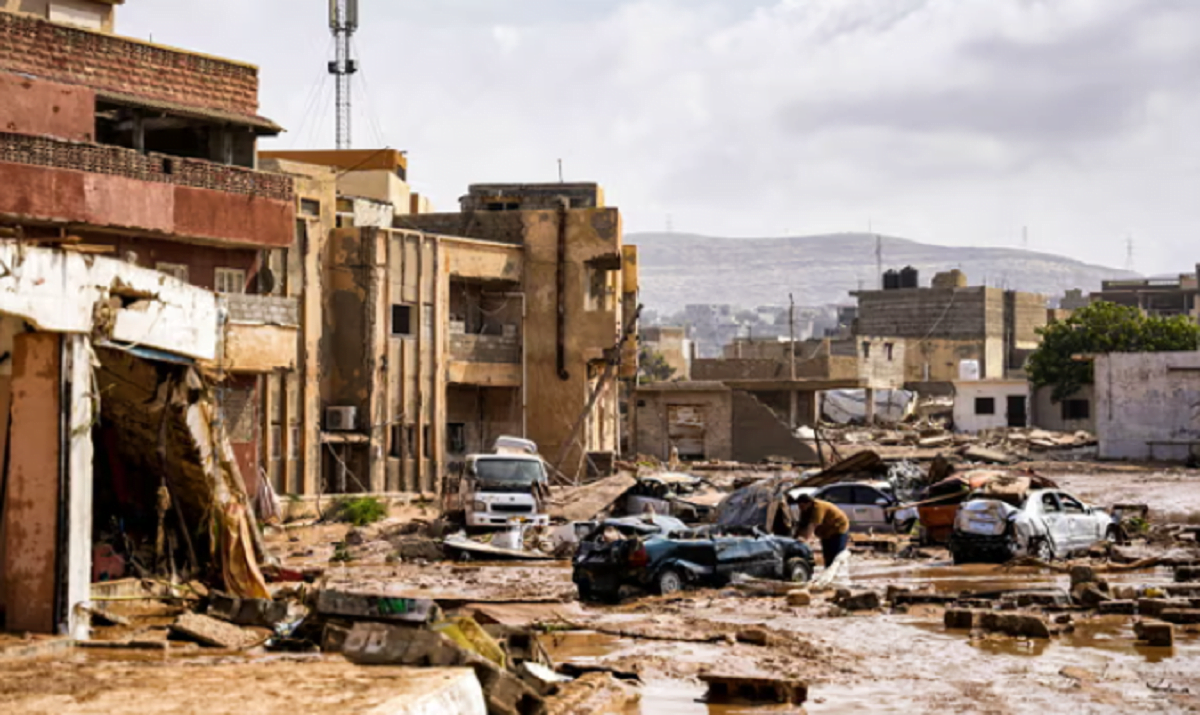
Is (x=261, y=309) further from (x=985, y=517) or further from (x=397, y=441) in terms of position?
(x=985, y=517)

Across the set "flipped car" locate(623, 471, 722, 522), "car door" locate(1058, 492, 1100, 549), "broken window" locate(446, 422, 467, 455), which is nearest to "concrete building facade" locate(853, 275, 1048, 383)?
"broken window" locate(446, 422, 467, 455)

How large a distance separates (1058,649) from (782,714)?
4.69m

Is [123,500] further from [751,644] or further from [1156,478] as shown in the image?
[1156,478]

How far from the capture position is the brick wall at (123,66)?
3259cm

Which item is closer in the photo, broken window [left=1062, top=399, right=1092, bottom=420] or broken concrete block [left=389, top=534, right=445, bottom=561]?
broken concrete block [left=389, top=534, right=445, bottom=561]

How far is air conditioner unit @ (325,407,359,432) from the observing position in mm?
44844

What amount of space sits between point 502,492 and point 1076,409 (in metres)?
54.7

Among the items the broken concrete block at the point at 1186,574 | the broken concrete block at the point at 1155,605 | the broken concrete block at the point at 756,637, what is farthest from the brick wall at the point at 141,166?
the broken concrete block at the point at 1155,605

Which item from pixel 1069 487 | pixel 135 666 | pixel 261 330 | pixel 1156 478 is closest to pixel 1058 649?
pixel 135 666

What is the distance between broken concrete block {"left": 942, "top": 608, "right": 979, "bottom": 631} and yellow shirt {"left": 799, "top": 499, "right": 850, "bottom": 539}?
480 centimetres

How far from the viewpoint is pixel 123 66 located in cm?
3431

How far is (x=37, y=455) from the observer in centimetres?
1614

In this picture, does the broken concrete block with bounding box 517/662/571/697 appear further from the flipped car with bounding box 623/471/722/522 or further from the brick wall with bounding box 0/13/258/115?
the brick wall with bounding box 0/13/258/115

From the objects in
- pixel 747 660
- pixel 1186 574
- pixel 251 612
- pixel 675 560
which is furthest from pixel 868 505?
pixel 251 612
